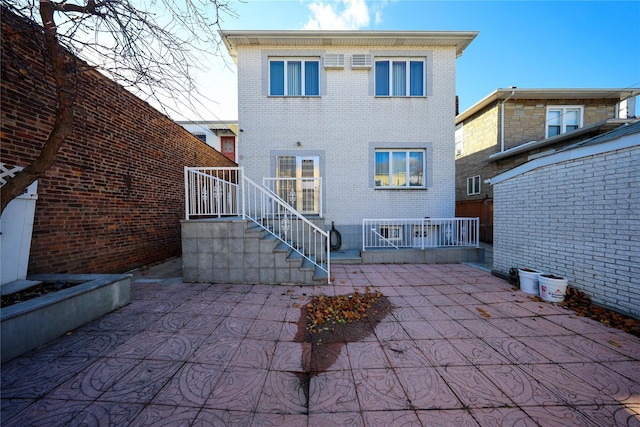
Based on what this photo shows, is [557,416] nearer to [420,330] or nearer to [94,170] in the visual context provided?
[420,330]

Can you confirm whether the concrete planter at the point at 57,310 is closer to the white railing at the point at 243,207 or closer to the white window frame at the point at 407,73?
the white railing at the point at 243,207

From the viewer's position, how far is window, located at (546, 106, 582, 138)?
423 inches

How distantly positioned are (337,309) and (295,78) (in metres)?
7.72

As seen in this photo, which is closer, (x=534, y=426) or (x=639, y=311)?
(x=534, y=426)

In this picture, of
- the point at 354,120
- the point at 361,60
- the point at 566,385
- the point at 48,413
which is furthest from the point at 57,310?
the point at 361,60

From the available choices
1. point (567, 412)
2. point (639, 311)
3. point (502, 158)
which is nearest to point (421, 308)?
point (567, 412)

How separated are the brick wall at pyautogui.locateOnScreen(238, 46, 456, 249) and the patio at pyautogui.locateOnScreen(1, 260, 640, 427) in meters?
4.64

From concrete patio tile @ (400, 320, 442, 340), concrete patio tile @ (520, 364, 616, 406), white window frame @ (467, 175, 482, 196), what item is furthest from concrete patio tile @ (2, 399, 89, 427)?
white window frame @ (467, 175, 482, 196)

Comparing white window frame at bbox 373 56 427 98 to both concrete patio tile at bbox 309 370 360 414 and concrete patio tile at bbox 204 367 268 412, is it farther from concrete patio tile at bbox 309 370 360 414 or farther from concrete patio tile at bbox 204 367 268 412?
concrete patio tile at bbox 204 367 268 412

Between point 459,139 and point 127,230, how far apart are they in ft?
53.0

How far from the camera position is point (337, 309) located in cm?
355

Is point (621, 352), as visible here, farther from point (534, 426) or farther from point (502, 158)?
Answer: point (502, 158)

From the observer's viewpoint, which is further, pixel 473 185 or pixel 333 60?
pixel 473 185

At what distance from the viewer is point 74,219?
4.33m
